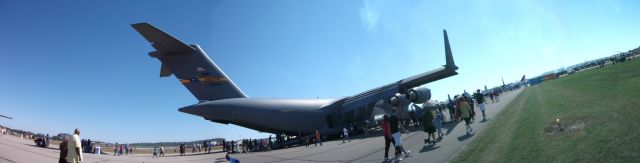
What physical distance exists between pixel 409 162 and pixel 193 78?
18796 mm

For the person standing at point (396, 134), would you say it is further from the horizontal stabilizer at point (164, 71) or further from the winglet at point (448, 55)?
the horizontal stabilizer at point (164, 71)

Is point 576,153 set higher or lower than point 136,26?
lower

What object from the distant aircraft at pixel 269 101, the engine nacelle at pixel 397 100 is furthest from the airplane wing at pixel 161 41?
the engine nacelle at pixel 397 100

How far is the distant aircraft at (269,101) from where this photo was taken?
23188 mm

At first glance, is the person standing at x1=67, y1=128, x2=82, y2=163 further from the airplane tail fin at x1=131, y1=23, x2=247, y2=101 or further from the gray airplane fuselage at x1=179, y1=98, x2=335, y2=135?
the airplane tail fin at x1=131, y1=23, x2=247, y2=101

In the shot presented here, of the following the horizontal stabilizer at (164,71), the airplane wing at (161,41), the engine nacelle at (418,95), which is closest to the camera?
the airplane wing at (161,41)

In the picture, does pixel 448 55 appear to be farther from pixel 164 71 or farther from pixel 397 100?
pixel 164 71

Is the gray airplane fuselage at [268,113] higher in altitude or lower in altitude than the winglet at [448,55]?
lower

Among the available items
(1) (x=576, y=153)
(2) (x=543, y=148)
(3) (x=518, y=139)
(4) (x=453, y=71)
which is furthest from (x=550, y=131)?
(4) (x=453, y=71)

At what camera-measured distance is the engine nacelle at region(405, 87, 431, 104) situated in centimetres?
2569

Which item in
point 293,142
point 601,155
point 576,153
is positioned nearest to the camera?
point 601,155

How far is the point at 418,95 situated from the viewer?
84.5 feet

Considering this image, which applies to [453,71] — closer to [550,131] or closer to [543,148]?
[550,131]

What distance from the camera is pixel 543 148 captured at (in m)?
7.29
